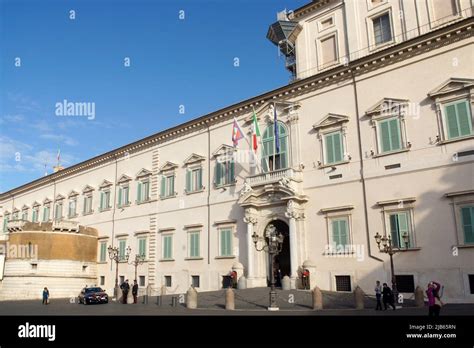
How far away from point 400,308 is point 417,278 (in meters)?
2.84

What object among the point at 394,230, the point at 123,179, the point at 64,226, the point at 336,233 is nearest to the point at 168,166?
the point at 123,179

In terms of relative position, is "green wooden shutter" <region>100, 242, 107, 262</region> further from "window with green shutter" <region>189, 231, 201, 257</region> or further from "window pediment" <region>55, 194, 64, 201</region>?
"window with green shutter" <region>189, 231, 201, 257</region>

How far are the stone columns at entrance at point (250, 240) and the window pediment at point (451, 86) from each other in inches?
513

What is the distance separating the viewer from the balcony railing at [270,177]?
26.4m

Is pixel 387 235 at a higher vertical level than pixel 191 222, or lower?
lower

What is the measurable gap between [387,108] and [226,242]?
564 inches

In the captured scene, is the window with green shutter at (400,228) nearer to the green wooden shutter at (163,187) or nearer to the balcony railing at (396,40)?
the balcony railing at (396,40)

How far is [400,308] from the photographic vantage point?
62.6 ft

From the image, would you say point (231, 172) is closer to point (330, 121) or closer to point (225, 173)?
point (225, 173)

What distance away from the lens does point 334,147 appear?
25531 mm
